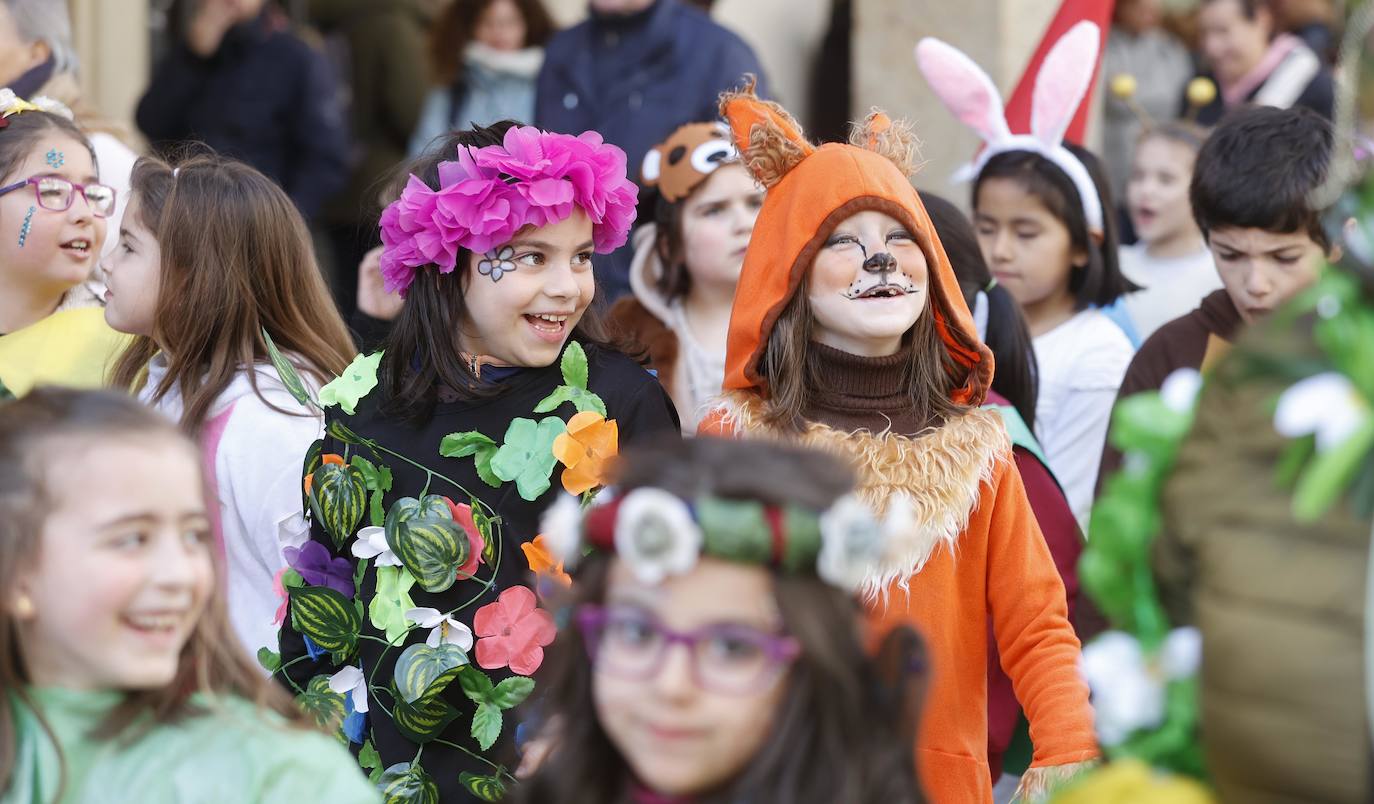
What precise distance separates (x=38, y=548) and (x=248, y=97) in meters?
5.09

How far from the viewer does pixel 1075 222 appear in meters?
4.97

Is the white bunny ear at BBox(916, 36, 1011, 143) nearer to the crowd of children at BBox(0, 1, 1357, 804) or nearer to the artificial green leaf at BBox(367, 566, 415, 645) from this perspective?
the crowd of children at BBox(0, 1, 1357, 804)

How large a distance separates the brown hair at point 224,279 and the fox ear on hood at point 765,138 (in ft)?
3.68

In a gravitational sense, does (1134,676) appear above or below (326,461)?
above

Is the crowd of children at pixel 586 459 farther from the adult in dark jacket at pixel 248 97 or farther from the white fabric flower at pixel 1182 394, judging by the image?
the adult in dark jacket at pixel 248 97

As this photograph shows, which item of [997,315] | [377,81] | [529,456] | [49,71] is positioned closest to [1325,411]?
[529,456]

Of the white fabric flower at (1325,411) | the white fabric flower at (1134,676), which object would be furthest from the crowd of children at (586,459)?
the white fabric flower at (1325,411)

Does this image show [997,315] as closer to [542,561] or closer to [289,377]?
[542,561]

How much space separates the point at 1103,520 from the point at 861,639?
1.12 ft

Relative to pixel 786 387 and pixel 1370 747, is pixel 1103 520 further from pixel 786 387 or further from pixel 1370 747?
pixel 786 387

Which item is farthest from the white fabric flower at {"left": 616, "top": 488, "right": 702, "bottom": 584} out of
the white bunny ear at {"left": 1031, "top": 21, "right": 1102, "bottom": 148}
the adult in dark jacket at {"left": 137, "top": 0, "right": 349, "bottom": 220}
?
the adult in dark jacket at {"left": 137, "top": 0, "right": 349, "bottom": 220}

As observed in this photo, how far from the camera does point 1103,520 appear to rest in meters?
1.96

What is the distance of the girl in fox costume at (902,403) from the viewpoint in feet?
10.3

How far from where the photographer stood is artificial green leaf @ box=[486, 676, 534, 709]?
3.16m
